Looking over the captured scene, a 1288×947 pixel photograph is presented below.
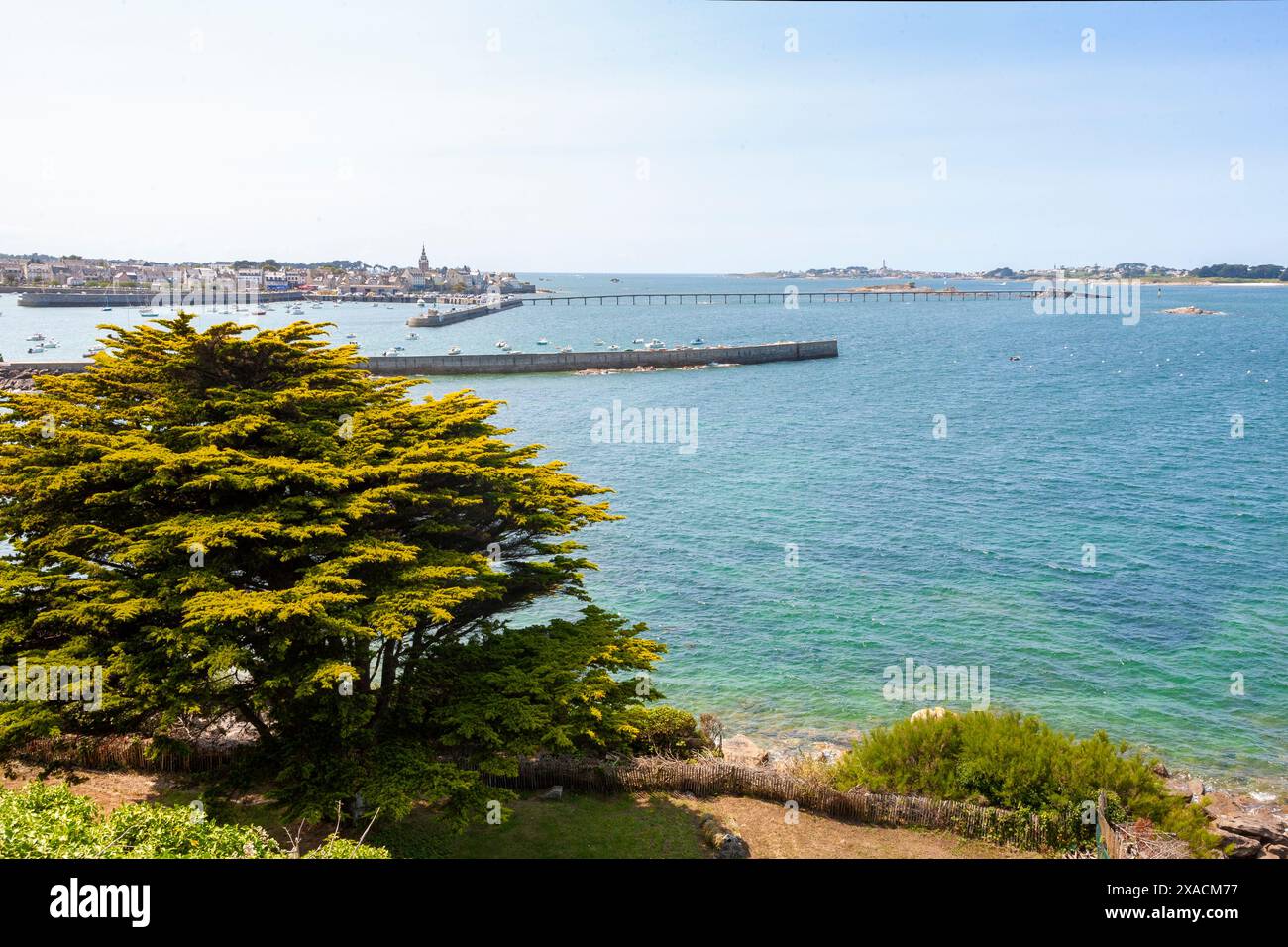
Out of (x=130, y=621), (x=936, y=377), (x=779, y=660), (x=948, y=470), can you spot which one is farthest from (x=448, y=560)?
(x=936, y=377)

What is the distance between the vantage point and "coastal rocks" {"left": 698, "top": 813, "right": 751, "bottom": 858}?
18.7 meters

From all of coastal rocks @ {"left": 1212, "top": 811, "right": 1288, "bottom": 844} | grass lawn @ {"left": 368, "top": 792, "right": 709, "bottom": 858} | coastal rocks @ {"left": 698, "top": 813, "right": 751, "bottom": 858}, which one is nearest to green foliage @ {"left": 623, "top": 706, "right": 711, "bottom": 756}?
grass lawn @ {"left": 368, "top": 792, "right": 709, "bottom": 858}

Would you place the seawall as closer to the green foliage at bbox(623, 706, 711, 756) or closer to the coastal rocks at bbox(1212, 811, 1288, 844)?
the green foliage at bbox(623, 706, 711, 756)

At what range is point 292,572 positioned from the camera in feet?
61.1

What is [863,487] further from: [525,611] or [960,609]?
[525,611]

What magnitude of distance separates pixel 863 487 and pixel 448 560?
42.0 m

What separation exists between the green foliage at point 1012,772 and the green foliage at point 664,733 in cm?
375

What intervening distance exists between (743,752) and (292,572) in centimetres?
1310

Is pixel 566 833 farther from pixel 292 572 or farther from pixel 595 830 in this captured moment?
pixel 292 572

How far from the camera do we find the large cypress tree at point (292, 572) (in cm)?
1666

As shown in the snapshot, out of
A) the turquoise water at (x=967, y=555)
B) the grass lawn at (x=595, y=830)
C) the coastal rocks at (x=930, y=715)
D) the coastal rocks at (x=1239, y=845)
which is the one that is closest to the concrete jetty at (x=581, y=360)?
the turquoise water at (x=967, y=555)

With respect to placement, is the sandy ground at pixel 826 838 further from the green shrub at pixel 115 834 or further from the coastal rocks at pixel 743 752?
the green shrub at pixel 115 834

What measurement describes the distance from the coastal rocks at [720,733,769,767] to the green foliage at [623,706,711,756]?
734mm

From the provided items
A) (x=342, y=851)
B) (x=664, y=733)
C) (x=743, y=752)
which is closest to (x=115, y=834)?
(x=342, y=851)
